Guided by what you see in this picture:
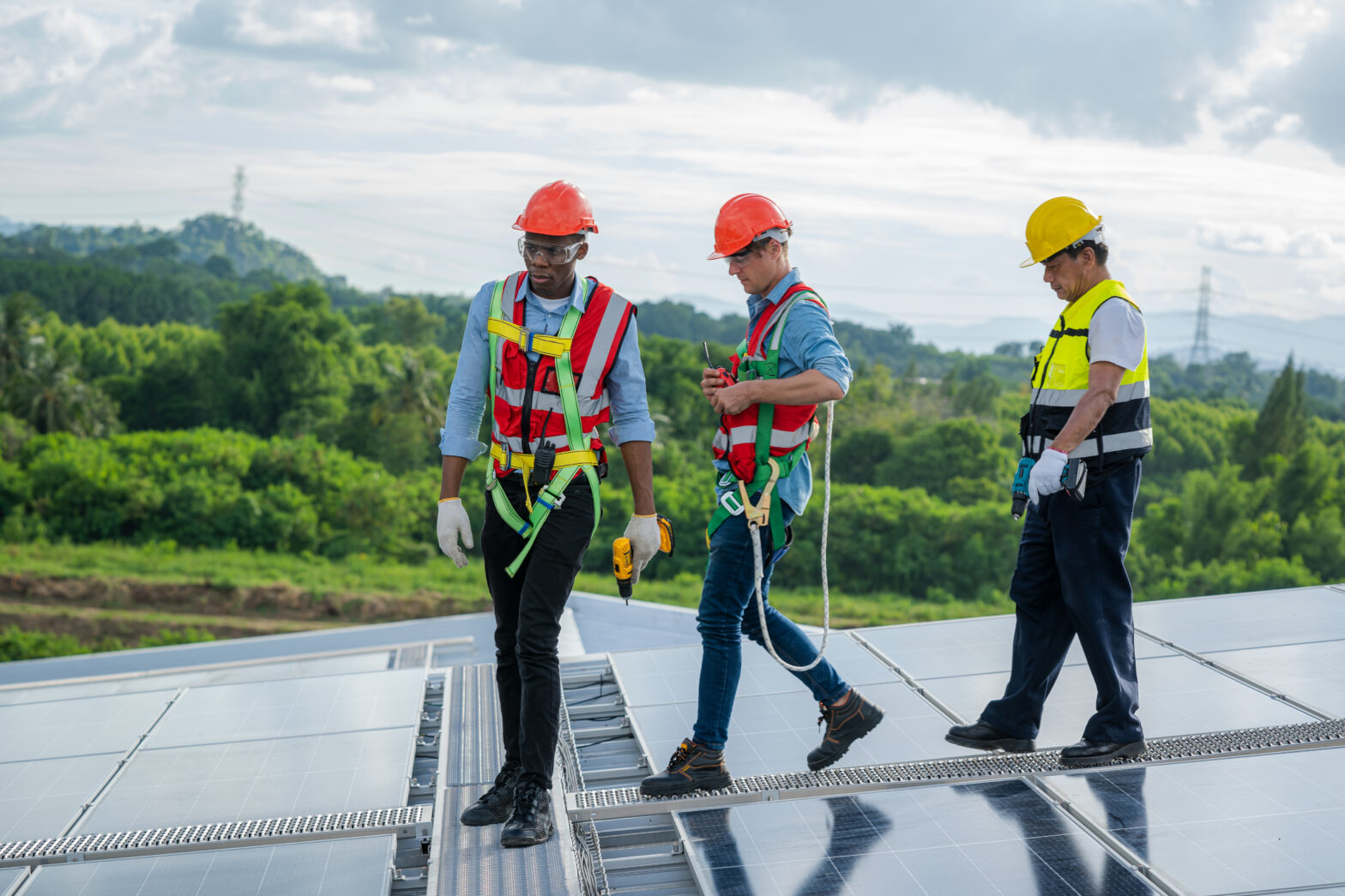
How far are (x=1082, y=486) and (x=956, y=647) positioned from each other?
1.94m

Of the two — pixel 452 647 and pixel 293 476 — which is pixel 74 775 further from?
pixel 293 476

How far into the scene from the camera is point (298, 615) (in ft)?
132

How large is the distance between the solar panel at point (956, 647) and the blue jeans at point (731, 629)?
132 cm

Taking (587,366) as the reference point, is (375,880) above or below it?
below

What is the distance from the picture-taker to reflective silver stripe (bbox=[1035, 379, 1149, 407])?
4141 mm

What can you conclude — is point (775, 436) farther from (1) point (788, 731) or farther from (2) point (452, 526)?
(1) point (788, 731)

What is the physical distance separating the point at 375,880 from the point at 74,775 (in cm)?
181

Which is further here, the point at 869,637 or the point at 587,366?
the point at 869,637

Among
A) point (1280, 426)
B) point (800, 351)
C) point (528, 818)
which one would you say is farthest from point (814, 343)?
point (1280, 426)

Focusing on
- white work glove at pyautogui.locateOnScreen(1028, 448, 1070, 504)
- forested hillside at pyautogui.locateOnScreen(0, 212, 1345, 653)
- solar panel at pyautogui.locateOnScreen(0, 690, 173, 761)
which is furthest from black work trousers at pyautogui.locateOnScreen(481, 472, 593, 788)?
forested hillside at pyautogui.locateOnScreen(0, 212, 1345, 653)

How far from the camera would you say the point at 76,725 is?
5.23 meters

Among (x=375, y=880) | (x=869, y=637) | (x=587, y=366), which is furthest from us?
(x=869, y=637)

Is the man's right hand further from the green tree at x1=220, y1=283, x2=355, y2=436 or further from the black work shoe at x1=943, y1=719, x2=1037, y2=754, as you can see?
the green tree at x1=220, y1=283, x2=355, y2=436

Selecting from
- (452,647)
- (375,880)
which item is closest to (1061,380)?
(375,880)
